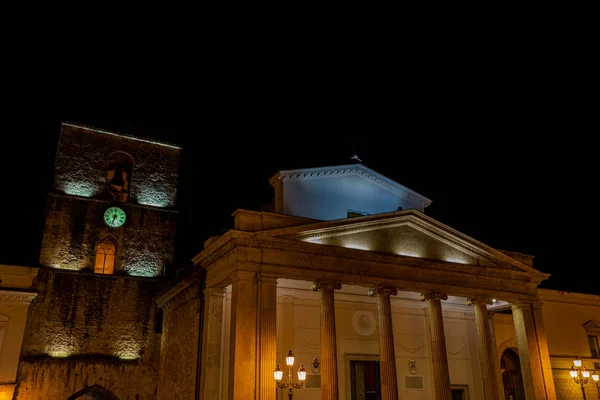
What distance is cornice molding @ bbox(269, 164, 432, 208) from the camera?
21797mm

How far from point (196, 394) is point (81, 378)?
7.38m

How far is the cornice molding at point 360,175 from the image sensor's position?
21797 millimetres

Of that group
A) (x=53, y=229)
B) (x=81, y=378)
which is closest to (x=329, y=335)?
(x=81, y=378)

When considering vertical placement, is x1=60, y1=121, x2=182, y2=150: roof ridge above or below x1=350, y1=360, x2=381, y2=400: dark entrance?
above

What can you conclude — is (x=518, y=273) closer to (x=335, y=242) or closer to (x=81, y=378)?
(x=335, y=242)

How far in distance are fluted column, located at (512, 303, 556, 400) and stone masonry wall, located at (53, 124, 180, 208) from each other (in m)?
17.3

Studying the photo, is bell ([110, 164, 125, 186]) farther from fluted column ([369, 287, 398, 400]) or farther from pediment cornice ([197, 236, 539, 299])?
fluted column ([369, 287, 398, 400])

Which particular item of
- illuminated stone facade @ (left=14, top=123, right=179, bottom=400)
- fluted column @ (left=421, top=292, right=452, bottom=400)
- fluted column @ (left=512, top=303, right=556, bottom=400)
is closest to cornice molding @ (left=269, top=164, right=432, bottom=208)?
fluted column @ (left=421, top=292, right=452, bottom=400)

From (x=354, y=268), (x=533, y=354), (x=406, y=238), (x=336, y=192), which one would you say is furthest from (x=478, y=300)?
(x=336, y=192)

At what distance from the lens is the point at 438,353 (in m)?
19.4

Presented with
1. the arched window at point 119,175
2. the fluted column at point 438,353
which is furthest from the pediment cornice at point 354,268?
the arched window at point 119,175

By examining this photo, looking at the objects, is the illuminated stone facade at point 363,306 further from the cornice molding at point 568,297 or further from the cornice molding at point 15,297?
the cornice molding at point 15,297

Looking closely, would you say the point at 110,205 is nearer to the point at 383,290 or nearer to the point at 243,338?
the point at 243,338

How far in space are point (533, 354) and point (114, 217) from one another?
19547 mm
